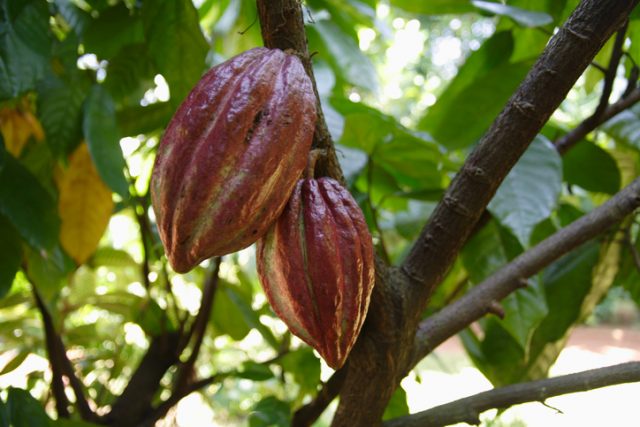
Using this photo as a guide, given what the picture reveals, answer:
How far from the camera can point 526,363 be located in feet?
2.92

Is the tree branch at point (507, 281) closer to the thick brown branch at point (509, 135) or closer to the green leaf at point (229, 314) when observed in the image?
the thick brown branch at point (509, 135)

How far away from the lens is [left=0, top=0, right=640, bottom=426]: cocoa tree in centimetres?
56

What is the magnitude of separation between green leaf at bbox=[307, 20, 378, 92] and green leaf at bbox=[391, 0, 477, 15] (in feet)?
0.59

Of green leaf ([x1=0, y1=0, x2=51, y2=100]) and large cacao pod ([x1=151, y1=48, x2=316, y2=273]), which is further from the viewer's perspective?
green leaf ([x1=0, y1=0, x2=51, y2=100])

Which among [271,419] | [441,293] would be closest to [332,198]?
[271,419]

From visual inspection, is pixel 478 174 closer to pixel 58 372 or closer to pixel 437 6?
pixel 437 6

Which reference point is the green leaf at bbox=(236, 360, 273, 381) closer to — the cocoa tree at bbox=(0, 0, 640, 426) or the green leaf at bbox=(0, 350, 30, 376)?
the cocoa tree at bbox=(0, 0, 640, 426)

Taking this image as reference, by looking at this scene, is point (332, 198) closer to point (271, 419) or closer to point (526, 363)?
point (271, 419)

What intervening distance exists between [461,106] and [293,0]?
47cm

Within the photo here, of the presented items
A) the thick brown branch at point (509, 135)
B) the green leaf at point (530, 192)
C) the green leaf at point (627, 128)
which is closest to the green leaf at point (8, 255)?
the thick brown branch at point (509, 135)

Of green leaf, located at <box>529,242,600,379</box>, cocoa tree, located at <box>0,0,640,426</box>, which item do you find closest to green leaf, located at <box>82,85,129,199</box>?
cocoa tree, located at <box>0,0,640,426</box>

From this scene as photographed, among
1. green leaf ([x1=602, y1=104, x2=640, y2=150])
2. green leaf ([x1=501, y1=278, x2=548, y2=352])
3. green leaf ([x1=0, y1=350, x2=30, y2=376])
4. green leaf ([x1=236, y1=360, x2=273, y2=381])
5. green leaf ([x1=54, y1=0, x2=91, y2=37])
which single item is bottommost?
green leaf ([x1=0, y1=350, x2=30, y2=376])

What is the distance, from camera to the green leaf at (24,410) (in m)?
0.60

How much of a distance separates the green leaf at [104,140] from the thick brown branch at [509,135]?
1.07ft
